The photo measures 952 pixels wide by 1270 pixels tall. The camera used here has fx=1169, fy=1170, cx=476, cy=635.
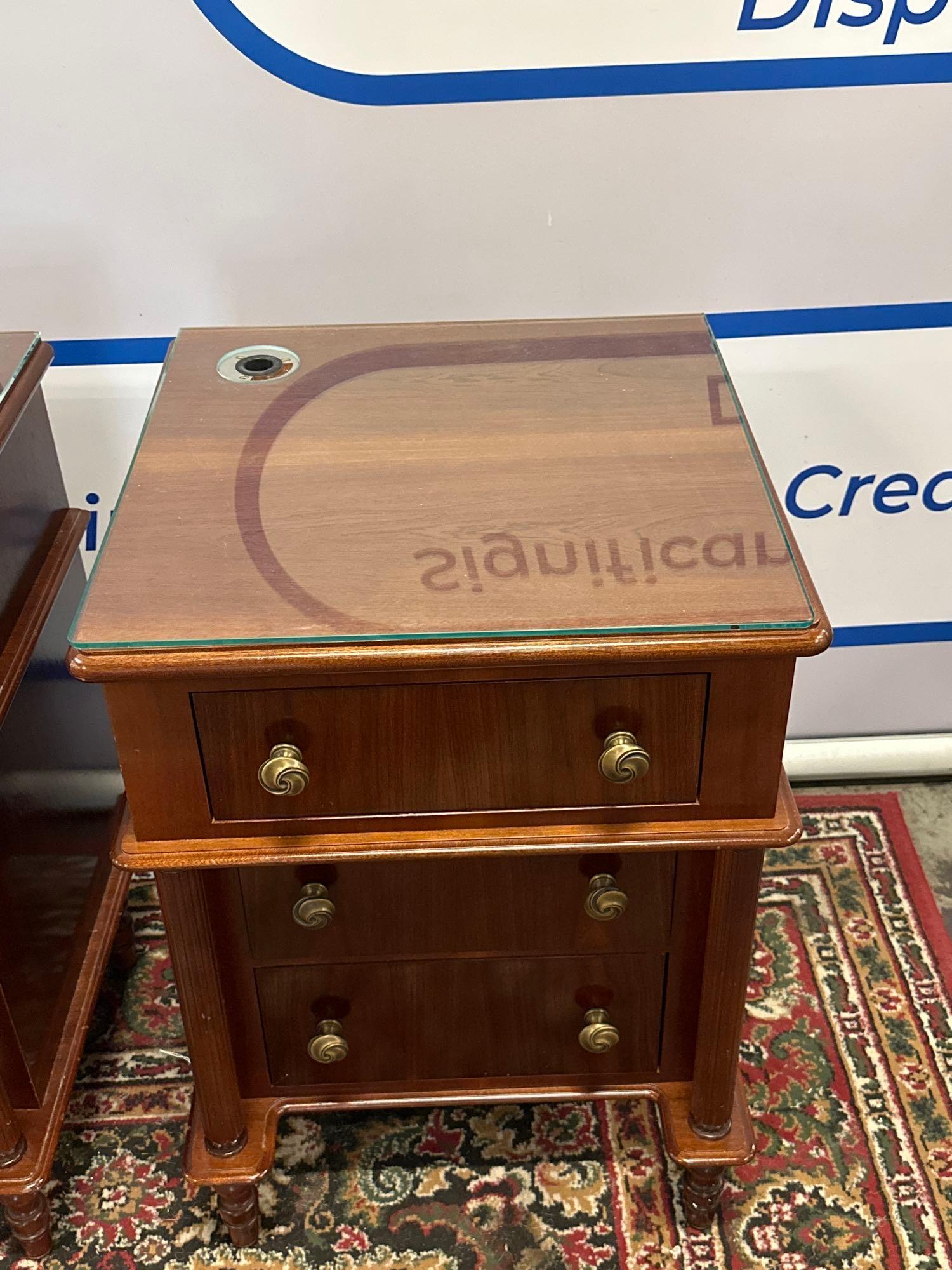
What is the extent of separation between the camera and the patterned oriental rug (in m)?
1.27

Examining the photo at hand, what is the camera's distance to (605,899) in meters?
1.07

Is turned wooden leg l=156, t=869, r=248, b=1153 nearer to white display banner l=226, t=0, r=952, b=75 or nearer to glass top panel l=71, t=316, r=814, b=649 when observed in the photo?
glass top panel l=71, t=316, r=814, b=649

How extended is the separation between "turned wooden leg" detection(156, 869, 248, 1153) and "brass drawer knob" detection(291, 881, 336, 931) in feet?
0.28

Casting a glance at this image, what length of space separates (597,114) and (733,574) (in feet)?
2.20

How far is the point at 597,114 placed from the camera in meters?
1.31

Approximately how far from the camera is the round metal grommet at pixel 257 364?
1.16m

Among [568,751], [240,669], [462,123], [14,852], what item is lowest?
[14,852]

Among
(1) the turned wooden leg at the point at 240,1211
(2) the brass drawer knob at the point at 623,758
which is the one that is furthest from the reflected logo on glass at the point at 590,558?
(1) the turned wooden leg at the point at 240,1211

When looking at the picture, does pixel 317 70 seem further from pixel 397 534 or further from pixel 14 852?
pixel 14 852

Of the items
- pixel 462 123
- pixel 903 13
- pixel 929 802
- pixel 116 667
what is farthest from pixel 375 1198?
pixel 903 13

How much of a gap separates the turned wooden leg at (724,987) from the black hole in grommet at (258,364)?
2.09 ft

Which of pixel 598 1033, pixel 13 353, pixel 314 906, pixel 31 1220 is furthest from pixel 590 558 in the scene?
pixel 31 1220

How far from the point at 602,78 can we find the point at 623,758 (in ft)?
2.63

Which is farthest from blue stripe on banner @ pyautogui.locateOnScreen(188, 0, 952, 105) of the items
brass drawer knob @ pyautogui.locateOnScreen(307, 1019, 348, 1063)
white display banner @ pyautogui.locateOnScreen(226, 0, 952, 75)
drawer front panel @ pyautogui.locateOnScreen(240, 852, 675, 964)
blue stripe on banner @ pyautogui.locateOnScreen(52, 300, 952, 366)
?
brass drawer knob @ pyautogui.locateOnScreen(307, 1019, 348, 1063)
